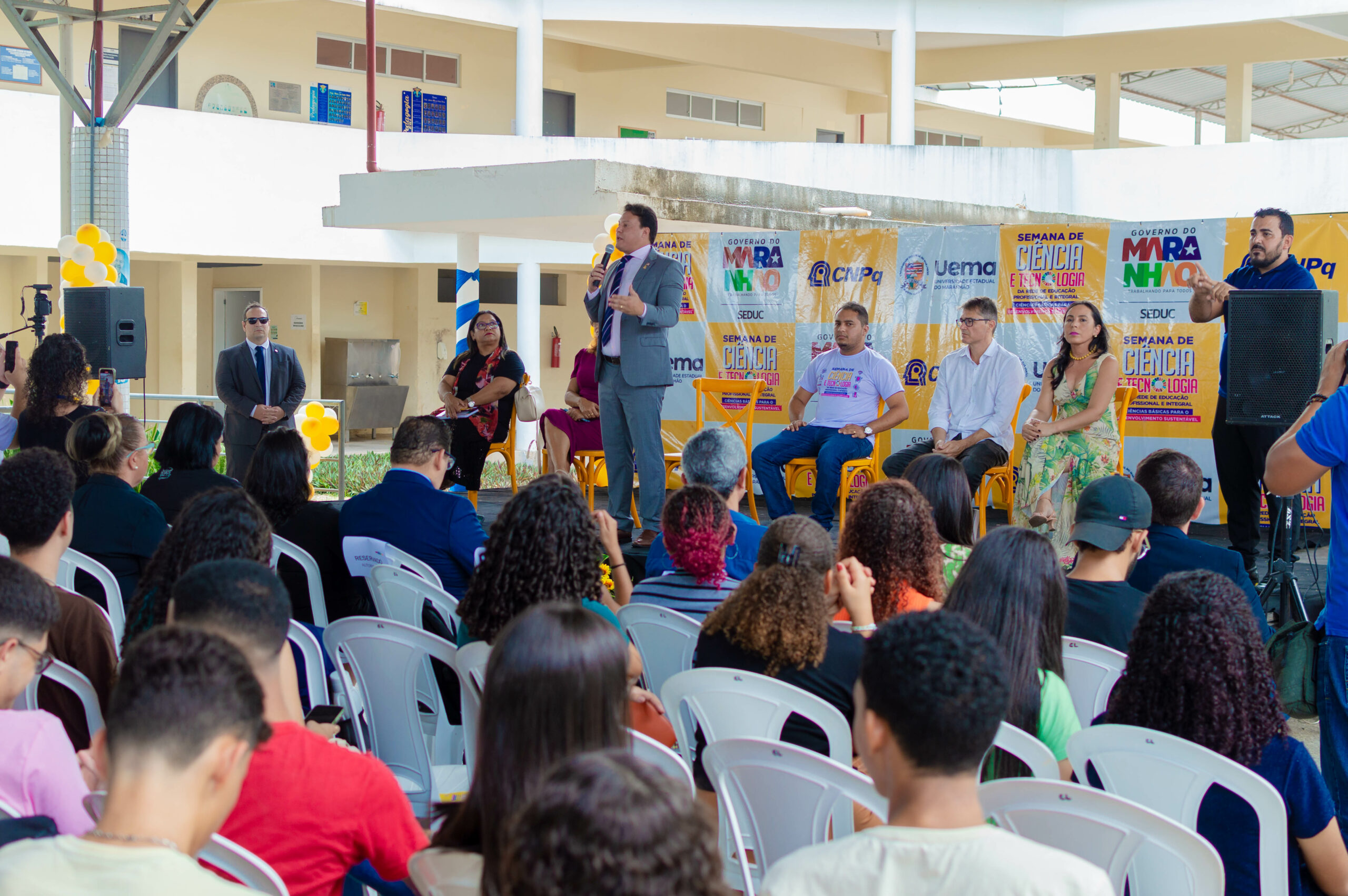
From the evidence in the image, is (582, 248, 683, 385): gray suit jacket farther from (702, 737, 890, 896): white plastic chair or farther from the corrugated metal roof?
the corrugated metal roof

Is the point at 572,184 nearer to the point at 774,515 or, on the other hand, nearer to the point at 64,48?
the point at 774,515

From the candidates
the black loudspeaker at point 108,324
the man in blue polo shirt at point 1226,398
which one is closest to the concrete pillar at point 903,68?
the man in blue polo shirt at point 1226,398

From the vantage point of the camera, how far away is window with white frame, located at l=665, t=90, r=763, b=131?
739 inches

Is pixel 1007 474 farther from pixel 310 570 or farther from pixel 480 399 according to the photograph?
pixel 310 570

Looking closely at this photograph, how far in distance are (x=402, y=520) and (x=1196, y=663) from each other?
2366 mm

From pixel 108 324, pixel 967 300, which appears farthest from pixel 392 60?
pixel 967 300

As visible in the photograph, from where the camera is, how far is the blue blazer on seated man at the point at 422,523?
362 centimetres

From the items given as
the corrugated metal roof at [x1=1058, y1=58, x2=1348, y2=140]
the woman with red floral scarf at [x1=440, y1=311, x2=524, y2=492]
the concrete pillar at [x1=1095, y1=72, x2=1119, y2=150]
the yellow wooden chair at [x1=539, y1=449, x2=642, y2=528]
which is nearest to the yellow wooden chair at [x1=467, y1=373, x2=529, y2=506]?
the woman with red floral scarf at [x1=440, y1=311, x2=524, y2=492]

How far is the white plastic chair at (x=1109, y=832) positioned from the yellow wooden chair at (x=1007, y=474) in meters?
4.30

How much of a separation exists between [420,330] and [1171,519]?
561 inches

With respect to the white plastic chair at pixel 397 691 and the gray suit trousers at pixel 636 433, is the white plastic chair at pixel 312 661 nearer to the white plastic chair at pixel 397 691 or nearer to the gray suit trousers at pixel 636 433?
the white plastic chair at pixel 397 691

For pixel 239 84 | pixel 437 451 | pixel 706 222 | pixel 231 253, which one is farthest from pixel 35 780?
pixel 239 84

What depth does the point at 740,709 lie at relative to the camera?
89.3 inches

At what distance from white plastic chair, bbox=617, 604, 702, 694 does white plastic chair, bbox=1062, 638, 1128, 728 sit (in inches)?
33.8
